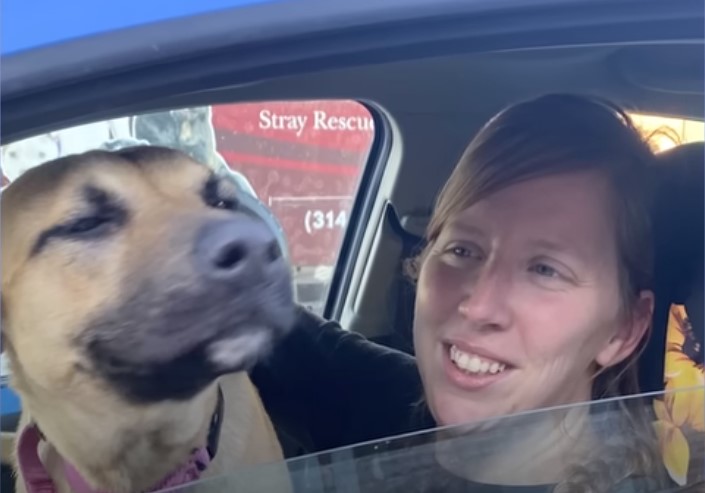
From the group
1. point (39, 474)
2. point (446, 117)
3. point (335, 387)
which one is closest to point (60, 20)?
point (39, 474)

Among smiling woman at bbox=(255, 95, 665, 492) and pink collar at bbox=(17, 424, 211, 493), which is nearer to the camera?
pink collar at bbox=(17, 424, 211, 493)

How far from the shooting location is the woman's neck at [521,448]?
1593 mm

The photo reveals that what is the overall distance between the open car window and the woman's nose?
163 millimetres


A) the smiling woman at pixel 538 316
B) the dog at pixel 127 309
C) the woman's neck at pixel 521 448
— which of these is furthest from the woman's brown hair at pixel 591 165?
the dog at pixel 127 309

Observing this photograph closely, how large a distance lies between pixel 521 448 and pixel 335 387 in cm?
39

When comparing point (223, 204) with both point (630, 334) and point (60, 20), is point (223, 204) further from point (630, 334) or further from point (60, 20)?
point (630, 334)

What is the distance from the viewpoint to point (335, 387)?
1924 millimetres

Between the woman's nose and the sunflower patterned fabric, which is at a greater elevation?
the woman's nose

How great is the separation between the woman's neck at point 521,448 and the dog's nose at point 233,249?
408 mm

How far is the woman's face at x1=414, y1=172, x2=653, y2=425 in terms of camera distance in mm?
1778

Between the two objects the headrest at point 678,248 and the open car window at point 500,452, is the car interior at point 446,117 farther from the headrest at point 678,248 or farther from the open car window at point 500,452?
the open car window at point 500,452

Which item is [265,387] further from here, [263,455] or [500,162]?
[500,162]

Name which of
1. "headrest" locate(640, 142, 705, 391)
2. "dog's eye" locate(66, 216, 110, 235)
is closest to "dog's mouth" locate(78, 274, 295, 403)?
"dog's eye" locate(66, 216, 110, 235)

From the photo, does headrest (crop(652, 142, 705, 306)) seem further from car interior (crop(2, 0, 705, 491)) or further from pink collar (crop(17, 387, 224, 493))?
pink collar (crop(17, 387, 224, 493))
